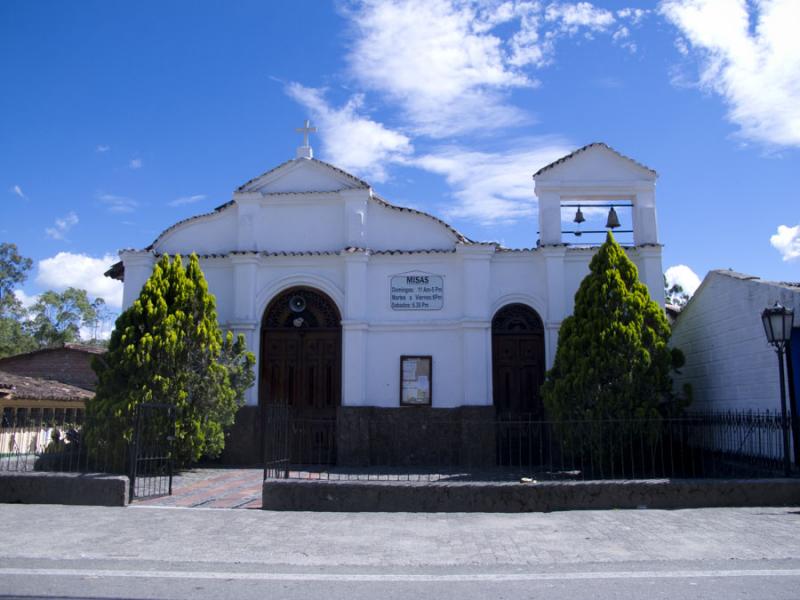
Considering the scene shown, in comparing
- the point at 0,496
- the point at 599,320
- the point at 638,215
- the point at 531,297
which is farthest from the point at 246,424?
the point at 638,215

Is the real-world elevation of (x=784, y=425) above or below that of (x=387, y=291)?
below

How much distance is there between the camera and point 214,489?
469 inches

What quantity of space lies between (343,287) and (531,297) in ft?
13.8

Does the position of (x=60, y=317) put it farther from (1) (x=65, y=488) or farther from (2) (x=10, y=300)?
(1) (x=65, y=488)

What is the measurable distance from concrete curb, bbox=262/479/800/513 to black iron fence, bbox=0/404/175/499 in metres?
3.71

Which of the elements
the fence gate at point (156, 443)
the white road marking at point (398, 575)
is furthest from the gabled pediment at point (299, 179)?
the white road marking at point (398, 575)

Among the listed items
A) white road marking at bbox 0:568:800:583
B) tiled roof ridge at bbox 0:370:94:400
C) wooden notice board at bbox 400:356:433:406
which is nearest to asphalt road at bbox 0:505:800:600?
white road marking at bbox 0:568:800:583

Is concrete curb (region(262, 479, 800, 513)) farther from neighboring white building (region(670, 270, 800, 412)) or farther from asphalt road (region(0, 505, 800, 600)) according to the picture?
neighboring white building (region(670, 270, 800, 412))

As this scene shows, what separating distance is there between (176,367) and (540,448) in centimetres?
704

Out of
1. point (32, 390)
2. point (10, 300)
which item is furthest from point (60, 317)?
point (32, 390)

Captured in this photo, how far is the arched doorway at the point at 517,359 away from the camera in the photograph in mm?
15141

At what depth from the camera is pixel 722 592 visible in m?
5.81

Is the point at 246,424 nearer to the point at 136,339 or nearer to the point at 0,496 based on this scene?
the point at 136,339

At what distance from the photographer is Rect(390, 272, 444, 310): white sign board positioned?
610 inches
